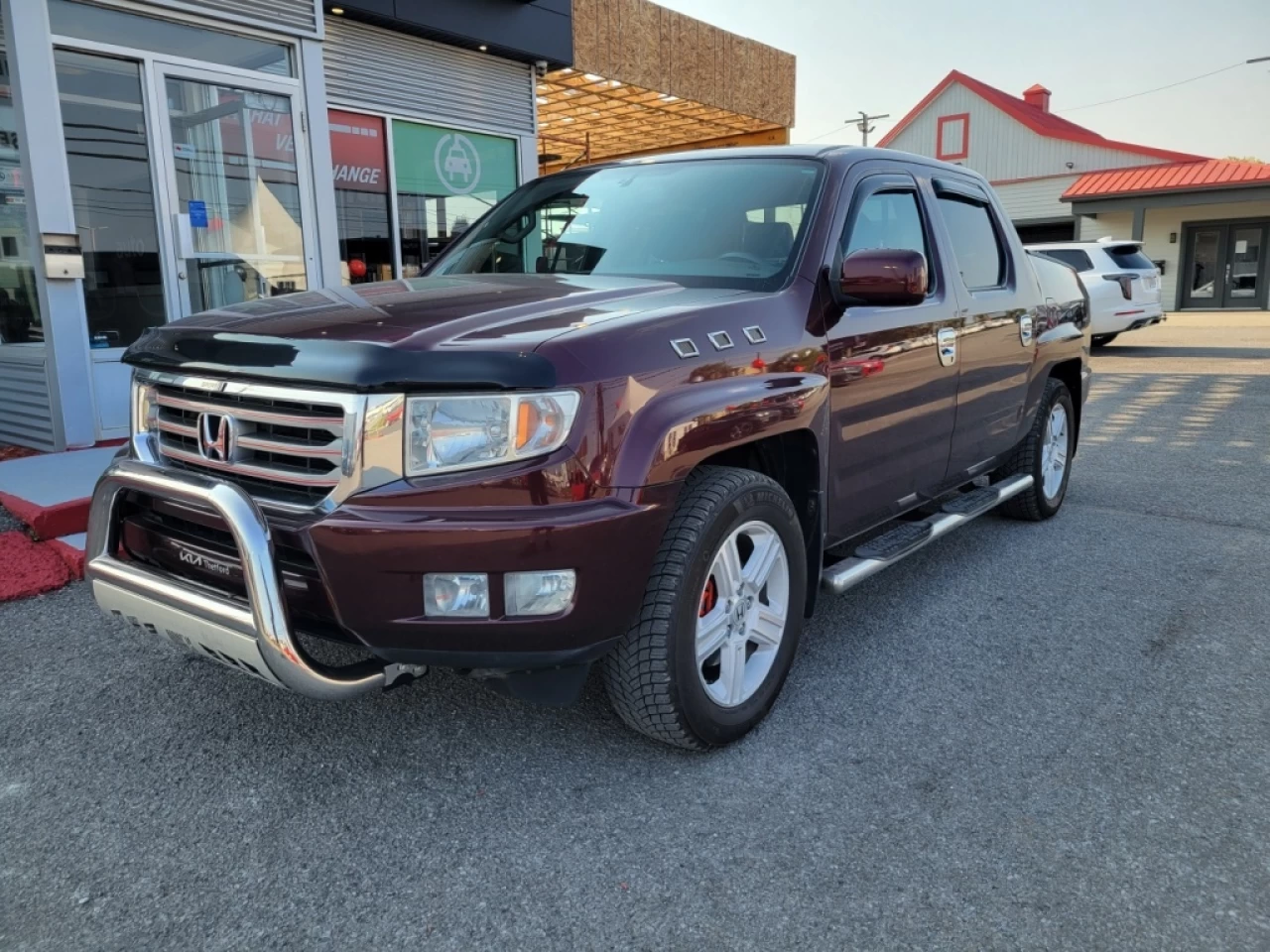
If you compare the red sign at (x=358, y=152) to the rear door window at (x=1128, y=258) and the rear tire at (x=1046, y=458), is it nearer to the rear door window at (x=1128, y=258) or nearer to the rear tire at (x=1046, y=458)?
the rear tire at (x=1046, y=458)

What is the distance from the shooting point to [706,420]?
2.59m

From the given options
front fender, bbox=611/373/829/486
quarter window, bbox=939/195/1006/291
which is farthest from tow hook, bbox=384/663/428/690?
quarter window, bbox=939/195/1006/291

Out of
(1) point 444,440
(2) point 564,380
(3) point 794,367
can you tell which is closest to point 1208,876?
(3) point 794,367

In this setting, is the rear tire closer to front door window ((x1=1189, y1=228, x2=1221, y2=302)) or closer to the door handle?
the door handle

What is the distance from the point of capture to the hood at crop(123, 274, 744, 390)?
2.26 metres

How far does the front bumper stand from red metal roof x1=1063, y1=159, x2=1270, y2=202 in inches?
1080

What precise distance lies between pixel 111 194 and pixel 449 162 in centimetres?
421

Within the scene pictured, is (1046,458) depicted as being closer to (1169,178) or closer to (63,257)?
(63,257)

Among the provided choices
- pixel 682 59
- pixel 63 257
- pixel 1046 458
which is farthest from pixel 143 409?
pixel 682 59

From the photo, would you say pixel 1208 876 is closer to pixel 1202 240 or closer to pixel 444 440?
pixel 444 440

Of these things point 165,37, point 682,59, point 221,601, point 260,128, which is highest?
point 682,59

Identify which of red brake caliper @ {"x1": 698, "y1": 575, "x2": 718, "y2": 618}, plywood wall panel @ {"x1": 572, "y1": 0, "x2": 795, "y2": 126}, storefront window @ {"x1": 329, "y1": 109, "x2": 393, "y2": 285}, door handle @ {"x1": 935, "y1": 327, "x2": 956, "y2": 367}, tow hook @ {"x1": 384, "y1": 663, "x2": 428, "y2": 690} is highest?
plywood wall panel @ {"x1": 572, "y1": 0, "x2": 795, "y2": 126}

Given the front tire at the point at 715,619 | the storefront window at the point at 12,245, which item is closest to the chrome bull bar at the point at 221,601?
the front tire at the point at 715,619

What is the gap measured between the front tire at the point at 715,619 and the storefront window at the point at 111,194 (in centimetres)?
547
